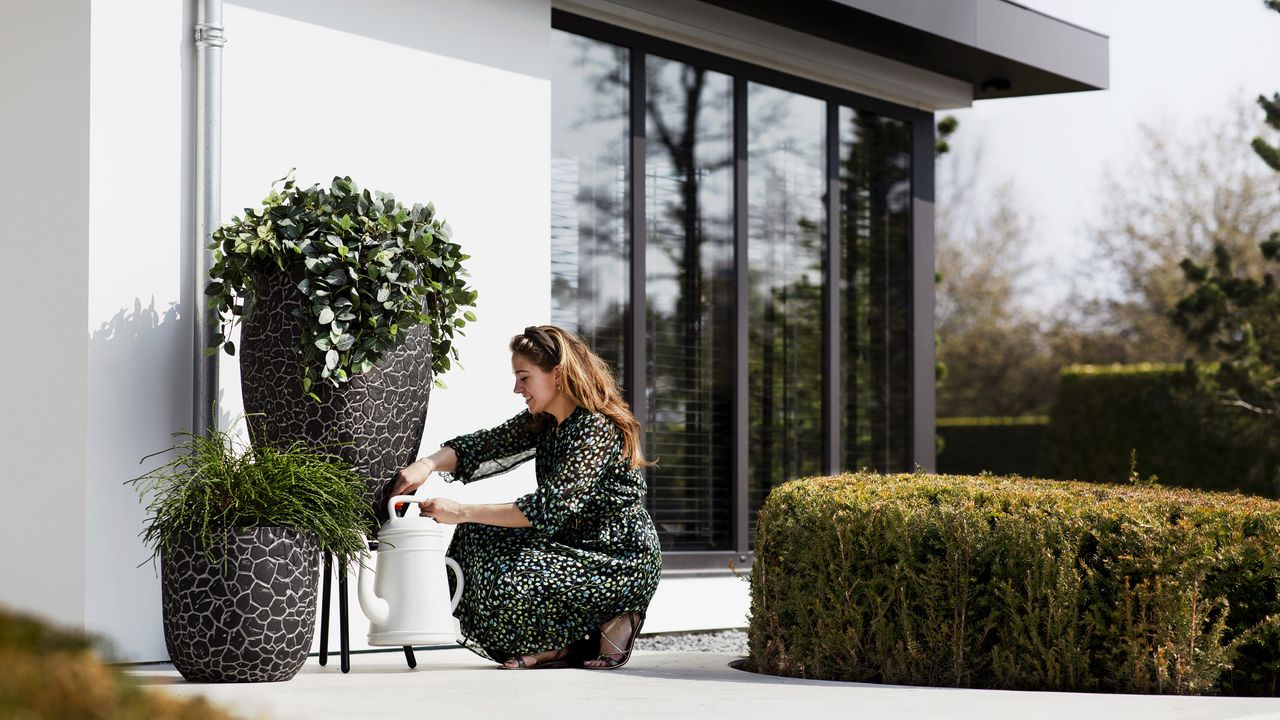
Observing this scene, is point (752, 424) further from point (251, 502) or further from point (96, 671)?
point (96, 671)

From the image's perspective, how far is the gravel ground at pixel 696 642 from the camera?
6082 mm

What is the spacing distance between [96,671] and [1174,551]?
10.4 feet

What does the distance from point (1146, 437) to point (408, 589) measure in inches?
416

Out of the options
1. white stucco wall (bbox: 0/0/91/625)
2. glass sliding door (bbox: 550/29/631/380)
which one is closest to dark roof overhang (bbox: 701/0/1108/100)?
glass sliding door (bbox: 550/29/631/380)

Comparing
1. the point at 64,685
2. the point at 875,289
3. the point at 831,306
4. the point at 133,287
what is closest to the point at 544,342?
the point at 133,287

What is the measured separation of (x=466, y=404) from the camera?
219 inches

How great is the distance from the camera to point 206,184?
4723 millimetres

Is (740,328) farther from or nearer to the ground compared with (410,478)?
farther from the ground

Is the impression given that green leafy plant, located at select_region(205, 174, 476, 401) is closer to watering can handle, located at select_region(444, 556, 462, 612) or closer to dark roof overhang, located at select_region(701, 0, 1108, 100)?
watering can handle, located at select_region(444, 556, 462, 612)

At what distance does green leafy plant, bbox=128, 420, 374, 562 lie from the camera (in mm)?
3840

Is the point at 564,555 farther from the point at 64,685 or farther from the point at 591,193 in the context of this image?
the point at 64,685

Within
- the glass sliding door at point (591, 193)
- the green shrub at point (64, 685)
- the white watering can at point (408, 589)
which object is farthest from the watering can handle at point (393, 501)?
the green shrub at point (64, 685)

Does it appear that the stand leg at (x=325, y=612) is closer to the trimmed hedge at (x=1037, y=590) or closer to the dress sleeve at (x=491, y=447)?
the dress sleeve at (x=491, y=447)

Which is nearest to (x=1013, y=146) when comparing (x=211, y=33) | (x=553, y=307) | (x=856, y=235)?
(x=856, y=235)
